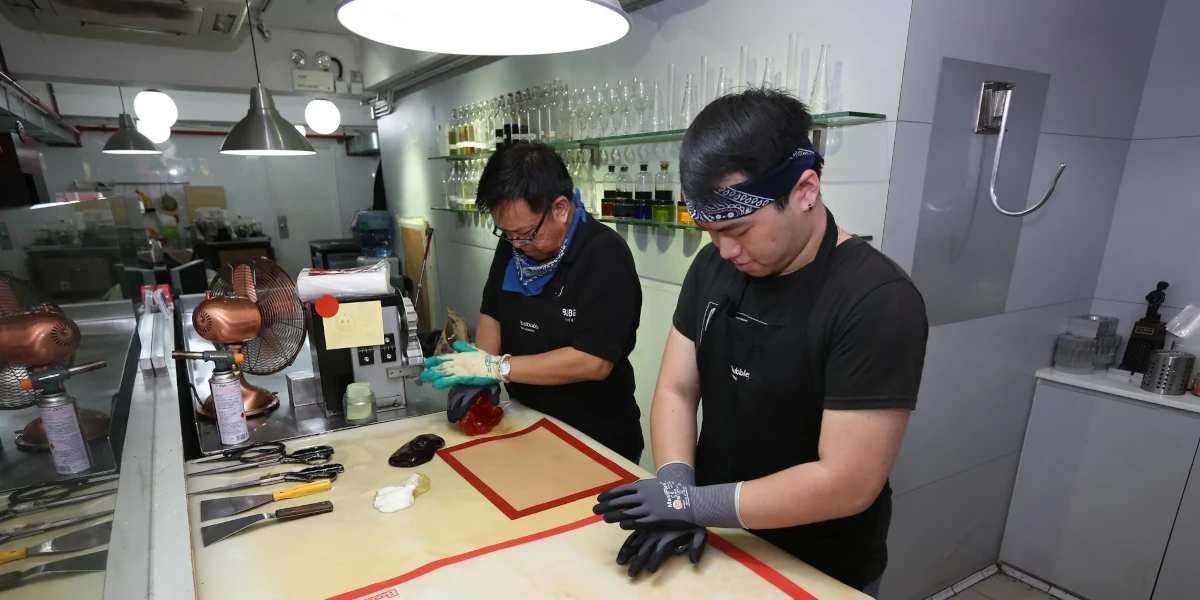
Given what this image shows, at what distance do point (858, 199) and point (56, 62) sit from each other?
16.2ft

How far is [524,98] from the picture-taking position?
Result: 124 inches

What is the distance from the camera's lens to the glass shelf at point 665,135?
5.37 feet

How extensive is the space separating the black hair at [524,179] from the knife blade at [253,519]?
2.78 ft

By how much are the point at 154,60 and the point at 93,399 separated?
4065 mm

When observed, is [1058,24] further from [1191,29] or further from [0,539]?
[0,539]

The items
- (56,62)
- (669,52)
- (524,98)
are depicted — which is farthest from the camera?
(56,62)

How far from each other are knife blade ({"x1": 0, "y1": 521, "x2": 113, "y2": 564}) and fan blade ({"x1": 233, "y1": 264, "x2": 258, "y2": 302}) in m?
0.76

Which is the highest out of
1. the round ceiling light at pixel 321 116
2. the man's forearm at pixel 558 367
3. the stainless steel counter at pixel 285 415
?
the round ceiling light at pixel 321 116

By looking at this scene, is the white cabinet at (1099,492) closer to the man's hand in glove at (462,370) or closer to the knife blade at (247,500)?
the man's hand in glove at (462,370)

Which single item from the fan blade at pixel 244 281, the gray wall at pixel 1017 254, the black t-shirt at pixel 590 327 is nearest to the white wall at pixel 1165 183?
the gray wall at pixel 1017 254

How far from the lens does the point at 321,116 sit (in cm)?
402

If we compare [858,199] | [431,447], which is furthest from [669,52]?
[431,447]

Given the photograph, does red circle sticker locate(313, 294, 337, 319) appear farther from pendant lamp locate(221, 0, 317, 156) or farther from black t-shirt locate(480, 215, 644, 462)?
pendant lamp locate(221, 0, 317, 156)

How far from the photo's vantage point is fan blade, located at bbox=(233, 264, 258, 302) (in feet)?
4.84
